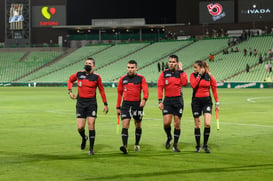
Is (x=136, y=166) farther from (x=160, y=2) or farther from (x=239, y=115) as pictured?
(x=160, y=2)

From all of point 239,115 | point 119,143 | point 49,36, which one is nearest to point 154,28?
point 49,36

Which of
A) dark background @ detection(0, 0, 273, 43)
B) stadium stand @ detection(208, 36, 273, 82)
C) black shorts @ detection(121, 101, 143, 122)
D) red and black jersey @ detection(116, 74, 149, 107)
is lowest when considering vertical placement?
black shorts @ detection(121, 101, 143, 122)

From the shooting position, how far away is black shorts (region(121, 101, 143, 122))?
14.6 metres

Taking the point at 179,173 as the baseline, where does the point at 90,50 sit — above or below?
above

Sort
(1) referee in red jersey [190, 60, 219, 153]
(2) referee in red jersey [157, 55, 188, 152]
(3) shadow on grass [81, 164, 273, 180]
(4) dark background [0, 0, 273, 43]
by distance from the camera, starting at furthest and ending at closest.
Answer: (4) dark background [0, 0, 273, 43] → (2) referee in red jersey [157, 55, 188, 152] → (1) referee in red jersey [190, 60, 219, 153] → (3) shadow on grass [81, 164, 273, 180]

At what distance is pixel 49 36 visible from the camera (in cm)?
10550

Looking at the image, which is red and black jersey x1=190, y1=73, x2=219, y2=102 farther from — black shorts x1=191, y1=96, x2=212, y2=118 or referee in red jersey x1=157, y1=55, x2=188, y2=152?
referee in red jersey x1=157, y1=55, x2=188, y2=152

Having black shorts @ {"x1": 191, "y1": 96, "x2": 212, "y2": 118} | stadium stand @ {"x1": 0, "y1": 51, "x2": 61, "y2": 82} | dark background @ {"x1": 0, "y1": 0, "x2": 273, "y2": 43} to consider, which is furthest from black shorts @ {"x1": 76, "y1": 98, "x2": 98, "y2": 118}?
dark background @ {"x1": 0, "y1": 0, "x2": 273, "y2": 43}

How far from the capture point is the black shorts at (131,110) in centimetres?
1455

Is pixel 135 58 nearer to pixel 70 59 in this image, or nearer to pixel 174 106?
pixel 70 59

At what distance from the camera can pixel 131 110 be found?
1459 cm

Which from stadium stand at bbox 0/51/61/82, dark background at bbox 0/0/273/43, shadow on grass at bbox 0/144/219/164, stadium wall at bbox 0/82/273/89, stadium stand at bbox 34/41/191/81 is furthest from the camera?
dark background at bbox 0/0/273/43

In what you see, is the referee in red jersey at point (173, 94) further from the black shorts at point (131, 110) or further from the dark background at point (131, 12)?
the dark background at point (131, 12)

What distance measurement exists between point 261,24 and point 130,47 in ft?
73.0
